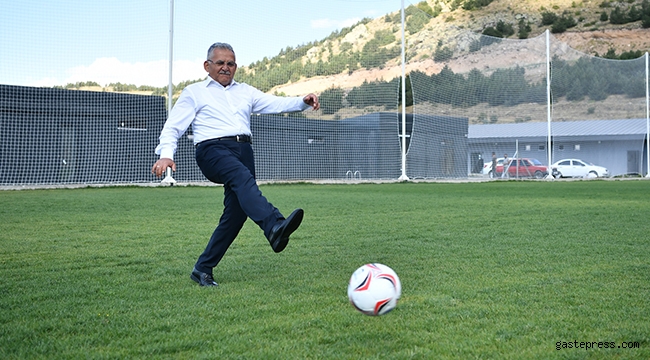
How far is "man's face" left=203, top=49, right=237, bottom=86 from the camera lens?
15.0ft

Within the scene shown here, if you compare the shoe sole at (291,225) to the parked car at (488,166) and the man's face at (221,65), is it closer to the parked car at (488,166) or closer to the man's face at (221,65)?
Result: the man's face at (221,65)

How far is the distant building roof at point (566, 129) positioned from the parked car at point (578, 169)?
1.66 metres

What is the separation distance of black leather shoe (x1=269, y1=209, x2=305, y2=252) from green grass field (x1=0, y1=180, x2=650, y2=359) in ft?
1.15

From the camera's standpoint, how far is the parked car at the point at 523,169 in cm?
3007

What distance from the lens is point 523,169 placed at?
100 feet

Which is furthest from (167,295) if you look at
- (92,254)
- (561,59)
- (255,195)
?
(561,59)

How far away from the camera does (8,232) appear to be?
24.1ft

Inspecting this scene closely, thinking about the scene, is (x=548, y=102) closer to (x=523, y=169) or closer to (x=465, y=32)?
(x=523, y=169)

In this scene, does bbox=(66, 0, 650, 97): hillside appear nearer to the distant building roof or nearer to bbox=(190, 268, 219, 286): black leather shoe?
the distant building roof

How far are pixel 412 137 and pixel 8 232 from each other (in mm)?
19473

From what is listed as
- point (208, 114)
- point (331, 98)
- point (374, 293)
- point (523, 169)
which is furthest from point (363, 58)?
point (374, 293)

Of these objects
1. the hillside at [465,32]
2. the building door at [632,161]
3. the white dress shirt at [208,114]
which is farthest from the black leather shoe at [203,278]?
the building door at [632,161]

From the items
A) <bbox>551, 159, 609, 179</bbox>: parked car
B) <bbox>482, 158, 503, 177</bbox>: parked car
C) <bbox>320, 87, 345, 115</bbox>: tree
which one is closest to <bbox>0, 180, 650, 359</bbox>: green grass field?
<bbox>320, 87, 345, 115</bbox>: tree

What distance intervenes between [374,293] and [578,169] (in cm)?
3628
